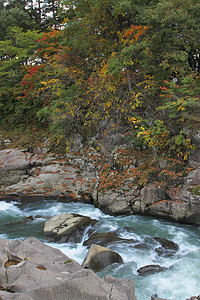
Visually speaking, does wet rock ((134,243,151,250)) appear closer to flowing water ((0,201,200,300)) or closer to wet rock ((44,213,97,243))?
flowing water ((0,201,200,300))

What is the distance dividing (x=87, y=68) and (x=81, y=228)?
7.93 metres

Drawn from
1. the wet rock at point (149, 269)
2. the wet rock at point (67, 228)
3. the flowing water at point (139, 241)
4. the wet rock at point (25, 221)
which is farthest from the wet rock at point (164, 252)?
the wet rock at point (25, 221)

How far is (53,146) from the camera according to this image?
43.1ft

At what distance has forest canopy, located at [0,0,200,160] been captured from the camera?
8.22 m

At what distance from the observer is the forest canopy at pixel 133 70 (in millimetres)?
8219

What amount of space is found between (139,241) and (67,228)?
2.26m

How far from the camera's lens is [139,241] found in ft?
22.0

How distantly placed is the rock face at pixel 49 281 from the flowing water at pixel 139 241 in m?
1.49

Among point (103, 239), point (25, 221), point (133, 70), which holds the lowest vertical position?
point (25, 221)

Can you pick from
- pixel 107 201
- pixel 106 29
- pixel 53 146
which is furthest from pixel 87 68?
pixel 107 201

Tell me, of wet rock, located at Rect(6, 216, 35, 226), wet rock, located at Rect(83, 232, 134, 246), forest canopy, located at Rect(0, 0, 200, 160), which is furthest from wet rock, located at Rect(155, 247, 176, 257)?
wet rock, located at Rect(6, 216, 35, 226)

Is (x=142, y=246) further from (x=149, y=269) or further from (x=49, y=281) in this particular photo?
(x=49, y=281)

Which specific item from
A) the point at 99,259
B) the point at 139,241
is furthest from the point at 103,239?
the point at 99,259

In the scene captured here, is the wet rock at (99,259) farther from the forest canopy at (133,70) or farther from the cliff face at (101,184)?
the forest canopy at (133,70)
